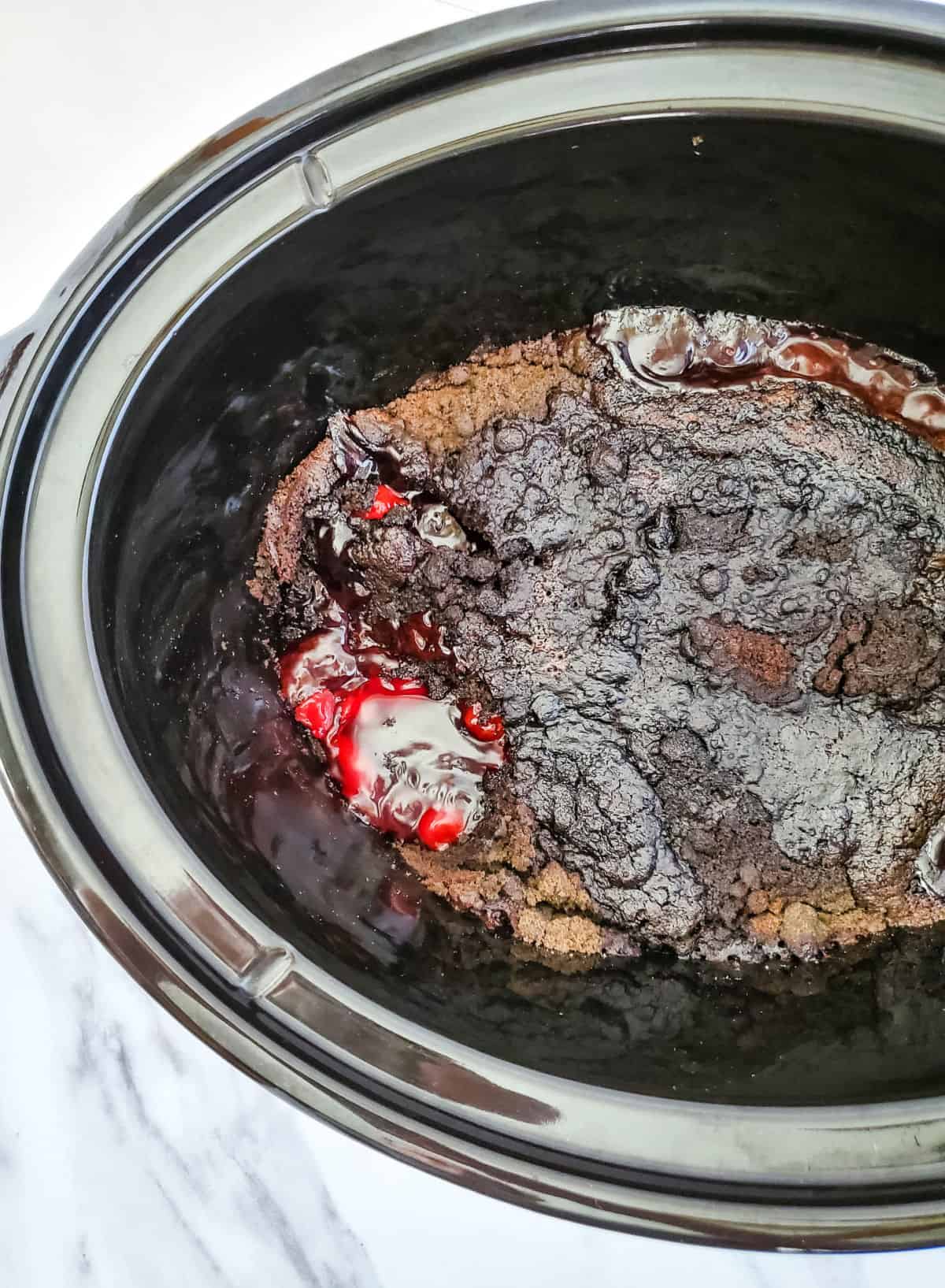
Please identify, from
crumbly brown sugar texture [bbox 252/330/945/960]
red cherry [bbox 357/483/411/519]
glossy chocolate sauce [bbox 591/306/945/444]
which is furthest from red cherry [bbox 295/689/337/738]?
glossy chocolate sauce [bbox 591/306/945/444]

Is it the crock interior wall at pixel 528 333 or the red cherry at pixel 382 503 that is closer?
the crock interior wall at pixel 528 333

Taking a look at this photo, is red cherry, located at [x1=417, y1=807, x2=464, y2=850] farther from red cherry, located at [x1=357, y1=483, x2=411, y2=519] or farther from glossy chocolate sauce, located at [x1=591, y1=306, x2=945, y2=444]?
glossy chocolate sauce, located at [x1=591, y1=306, x2=945, y2=444]

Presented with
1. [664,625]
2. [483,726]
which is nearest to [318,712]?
[483,726]

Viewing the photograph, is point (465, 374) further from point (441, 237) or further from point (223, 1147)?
point (223, 1147)

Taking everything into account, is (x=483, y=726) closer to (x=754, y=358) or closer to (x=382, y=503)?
(x=382, y=503)

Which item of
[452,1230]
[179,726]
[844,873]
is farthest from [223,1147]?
[844,873]

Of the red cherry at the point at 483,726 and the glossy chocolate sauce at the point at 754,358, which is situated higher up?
the glossy chocolate sauce at the point at 754,358

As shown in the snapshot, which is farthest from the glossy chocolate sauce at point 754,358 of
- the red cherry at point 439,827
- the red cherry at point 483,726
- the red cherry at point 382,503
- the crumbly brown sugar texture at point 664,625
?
the red cherry at point 439,827

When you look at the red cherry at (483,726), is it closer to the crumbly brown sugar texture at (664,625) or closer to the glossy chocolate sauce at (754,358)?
the crumbly brown sugar texture at (664,625)
